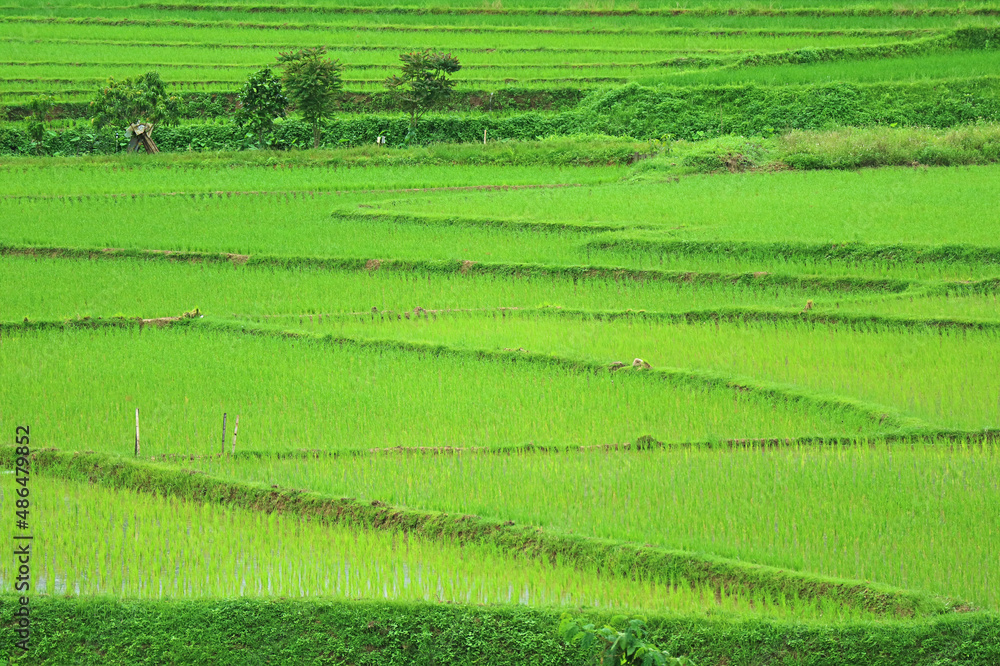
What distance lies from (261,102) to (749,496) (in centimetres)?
1518

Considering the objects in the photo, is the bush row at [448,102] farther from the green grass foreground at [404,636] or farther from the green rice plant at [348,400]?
the green grass foreground at [404,636]

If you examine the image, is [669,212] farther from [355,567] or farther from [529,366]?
[355,567]

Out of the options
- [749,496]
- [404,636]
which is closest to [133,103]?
[749,496]

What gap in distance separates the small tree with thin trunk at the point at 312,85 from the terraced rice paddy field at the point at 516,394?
116cm

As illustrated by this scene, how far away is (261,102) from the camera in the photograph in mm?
20516

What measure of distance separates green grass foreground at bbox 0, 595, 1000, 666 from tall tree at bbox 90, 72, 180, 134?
15.4 meters

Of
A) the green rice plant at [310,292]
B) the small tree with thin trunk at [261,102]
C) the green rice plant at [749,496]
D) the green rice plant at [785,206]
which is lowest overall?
the green rice plant at [749,496]

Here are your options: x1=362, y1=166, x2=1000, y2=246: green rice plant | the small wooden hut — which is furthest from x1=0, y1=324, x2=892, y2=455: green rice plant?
the small wooden hut

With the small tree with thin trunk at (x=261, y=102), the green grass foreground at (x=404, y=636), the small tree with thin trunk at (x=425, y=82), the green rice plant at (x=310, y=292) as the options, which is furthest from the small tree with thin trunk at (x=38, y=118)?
the green grass foreground at (x=404, y=636)

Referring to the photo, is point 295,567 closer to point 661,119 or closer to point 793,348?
point 793,348

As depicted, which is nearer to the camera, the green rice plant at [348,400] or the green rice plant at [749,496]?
the green rice plant at [749,496]

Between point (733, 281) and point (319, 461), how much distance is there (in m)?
5.53

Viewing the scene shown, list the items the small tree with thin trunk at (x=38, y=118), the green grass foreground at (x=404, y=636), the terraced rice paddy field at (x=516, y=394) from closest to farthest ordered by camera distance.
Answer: the green grass foreground at (x=404, y=636), the terraced rice paddy field at (x=516, y=394), the small tree with thin trunk at (x=38, y=118)

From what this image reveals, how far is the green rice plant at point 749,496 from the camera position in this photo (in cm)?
630
